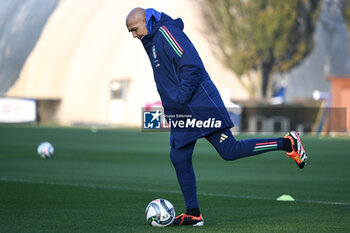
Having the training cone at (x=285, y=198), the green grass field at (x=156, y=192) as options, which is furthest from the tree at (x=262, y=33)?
the training cone at (x=285, y=198)

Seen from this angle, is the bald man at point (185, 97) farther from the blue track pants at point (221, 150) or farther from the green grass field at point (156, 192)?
the green grass field at point (156, 192)

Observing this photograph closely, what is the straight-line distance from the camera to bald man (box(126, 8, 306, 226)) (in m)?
7.55

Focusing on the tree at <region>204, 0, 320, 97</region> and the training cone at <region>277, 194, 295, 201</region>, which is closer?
the training cone at <region>277, 194, 295, 201</region>

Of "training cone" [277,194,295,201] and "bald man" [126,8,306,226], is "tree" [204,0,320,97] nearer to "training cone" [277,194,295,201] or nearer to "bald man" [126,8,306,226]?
"training cone" [277,194,295,201]

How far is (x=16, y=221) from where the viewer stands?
25.9ft

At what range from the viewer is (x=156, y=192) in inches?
424

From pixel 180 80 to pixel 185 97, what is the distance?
169mm

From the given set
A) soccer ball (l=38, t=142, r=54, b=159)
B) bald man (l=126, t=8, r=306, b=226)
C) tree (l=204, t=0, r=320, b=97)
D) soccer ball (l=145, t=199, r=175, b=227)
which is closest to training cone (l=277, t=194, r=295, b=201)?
bald man (l=126, t=8, r=306, b=226)

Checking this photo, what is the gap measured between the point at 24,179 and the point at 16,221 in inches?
179

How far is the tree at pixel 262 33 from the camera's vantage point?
47.9m

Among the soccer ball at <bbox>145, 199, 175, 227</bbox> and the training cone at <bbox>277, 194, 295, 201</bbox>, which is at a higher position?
the soccer ball at <bbox>145, 199, 175, 227</bbox>

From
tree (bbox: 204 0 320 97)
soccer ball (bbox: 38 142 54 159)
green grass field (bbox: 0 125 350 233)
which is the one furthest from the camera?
tree (bbox: 204 0 320 97)

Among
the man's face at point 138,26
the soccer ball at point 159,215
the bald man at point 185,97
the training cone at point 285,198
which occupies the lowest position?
the training cone at point 285,198

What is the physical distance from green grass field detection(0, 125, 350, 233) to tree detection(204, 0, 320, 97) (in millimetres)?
30152
